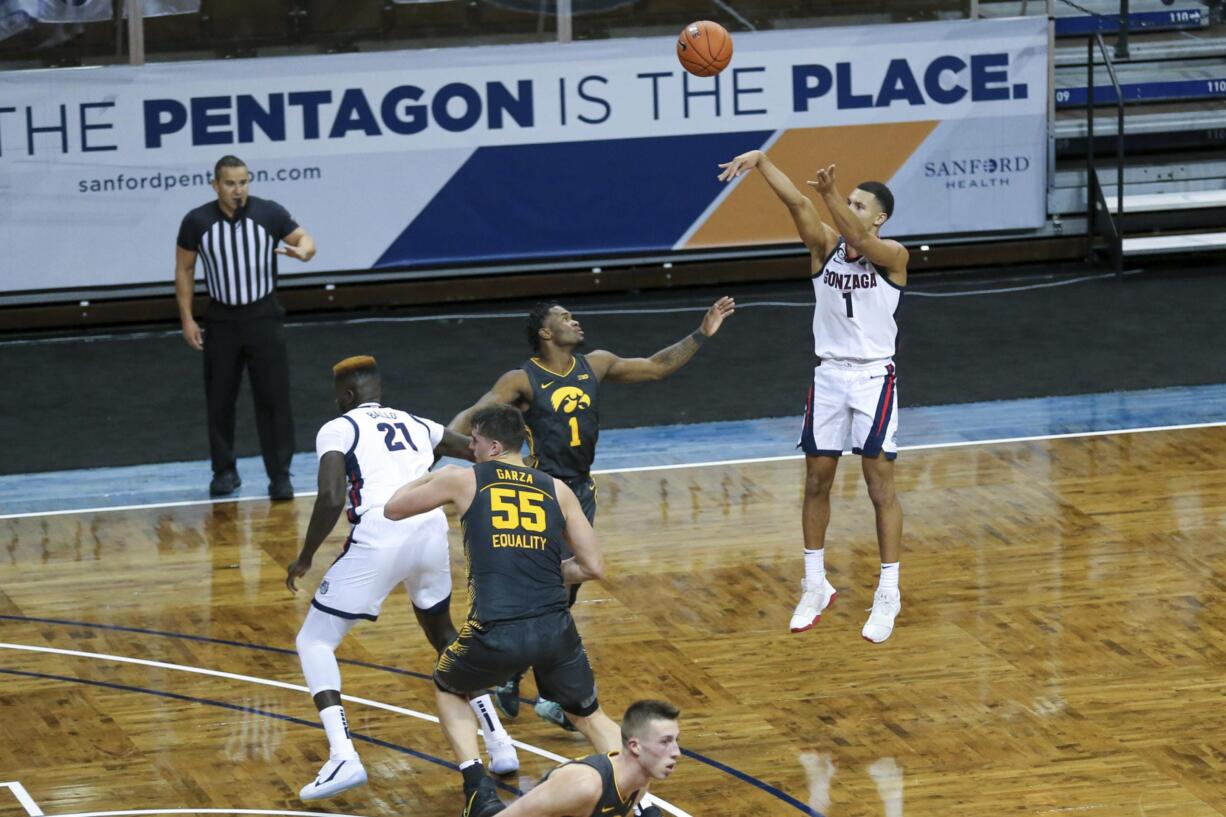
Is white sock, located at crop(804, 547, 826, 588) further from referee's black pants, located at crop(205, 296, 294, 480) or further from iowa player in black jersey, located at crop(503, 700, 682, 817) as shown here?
referee's black pants, located at crop(205, 296, 294, 480)

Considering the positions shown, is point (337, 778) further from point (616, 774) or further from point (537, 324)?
point (537, 324)

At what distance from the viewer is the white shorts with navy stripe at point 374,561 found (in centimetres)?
773

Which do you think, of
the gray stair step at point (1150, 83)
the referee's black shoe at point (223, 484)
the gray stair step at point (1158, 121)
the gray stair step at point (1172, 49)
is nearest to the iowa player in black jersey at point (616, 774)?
the referee's black shoe at point (223, 484)

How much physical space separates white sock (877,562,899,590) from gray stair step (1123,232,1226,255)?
9043 millimetres

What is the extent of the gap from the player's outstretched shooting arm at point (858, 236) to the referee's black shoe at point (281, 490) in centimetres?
456

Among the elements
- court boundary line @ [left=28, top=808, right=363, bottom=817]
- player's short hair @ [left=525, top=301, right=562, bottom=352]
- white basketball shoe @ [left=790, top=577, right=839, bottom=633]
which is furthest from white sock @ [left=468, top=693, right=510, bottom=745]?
white basketball shoe @ [left=790, top=577, right=839, bottom=633]

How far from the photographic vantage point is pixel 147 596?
33.6 feet

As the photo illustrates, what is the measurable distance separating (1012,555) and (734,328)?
18.3 feet

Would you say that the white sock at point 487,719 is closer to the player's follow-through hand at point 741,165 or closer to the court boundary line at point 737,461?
the player's follow-through hand at point 741,165

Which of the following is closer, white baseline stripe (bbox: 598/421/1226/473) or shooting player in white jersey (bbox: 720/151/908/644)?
shooting player in white jersey (bbox: 720/151/908/644)

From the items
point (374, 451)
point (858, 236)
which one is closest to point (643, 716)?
point (374, 451)

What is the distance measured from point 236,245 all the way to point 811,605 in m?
4.57

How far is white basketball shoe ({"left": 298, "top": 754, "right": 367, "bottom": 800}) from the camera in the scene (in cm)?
743

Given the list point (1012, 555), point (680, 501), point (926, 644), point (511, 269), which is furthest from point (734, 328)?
point (926, 644)
